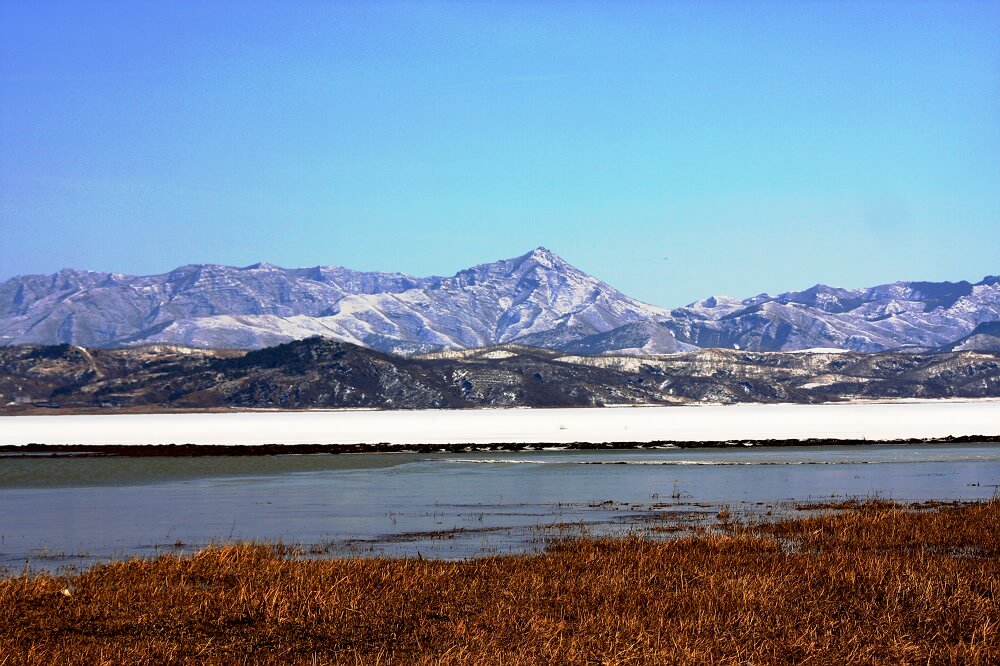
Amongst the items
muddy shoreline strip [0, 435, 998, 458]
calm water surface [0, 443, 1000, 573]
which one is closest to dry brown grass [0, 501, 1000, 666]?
calm water surface [0, 443, 1000, 573]

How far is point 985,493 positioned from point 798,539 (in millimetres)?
18290

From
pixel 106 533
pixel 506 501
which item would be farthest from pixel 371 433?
pixel 106 533

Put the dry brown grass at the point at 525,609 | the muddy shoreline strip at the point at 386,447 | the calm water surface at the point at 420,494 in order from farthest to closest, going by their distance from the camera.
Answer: the muddy shoreline strip at the point at 386,447 < the calm water surface at the point at 420,494 < the dry brown grass at the point at 525,609

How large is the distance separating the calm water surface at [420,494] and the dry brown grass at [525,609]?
4242 mm

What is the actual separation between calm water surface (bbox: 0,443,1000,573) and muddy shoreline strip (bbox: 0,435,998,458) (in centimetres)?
468

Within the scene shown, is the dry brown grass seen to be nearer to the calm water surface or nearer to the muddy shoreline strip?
the calm water surface

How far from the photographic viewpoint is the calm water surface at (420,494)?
31969mm

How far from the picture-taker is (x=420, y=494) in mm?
47719

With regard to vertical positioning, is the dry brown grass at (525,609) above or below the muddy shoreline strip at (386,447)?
above

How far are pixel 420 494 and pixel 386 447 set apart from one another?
4022cm

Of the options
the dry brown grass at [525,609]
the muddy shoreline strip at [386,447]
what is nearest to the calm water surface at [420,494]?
the dry brown grass at [525,609]

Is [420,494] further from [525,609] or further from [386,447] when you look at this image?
[386,447]

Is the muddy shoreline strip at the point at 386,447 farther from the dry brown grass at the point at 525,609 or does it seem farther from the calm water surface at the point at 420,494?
the dry brown grass at the point at 525,609

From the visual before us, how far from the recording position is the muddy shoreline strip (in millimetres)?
83312
